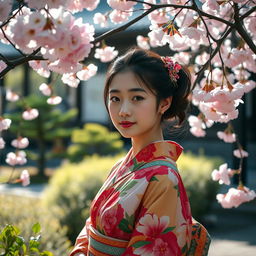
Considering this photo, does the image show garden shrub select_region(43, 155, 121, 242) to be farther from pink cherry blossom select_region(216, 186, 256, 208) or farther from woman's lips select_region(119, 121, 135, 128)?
woman's lips select_region(119, 121, 135, 128)

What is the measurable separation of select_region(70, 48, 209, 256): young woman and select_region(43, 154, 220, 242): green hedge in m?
3.43

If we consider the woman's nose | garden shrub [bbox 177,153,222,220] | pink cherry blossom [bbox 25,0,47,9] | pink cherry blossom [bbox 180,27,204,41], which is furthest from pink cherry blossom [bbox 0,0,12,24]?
garden shrub [bbox 177,153,222,220]

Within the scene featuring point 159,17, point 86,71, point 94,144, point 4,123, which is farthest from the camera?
point 94,144

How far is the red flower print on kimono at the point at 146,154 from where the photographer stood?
2.03 m

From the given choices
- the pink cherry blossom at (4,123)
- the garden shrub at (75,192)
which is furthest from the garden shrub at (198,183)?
the pink cherry blossom at (4,123)

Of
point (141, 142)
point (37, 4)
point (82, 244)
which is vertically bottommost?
point (82, 244)

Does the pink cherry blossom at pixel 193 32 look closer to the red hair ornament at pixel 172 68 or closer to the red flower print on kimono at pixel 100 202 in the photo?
the red hair ornament at pixel 172 68

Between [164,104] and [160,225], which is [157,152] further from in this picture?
[160,225]

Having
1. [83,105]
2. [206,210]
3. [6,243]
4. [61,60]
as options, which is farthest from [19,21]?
[83,105]

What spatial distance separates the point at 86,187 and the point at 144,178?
4202mm

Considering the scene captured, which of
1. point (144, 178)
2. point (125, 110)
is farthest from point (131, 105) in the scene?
point (144, 178)

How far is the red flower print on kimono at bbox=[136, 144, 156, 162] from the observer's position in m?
2.03

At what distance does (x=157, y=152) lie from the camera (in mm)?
2035

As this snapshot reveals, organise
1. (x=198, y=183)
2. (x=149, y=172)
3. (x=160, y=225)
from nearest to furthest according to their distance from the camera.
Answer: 1. (x=160, y=225)
2. (x=149, y=172)
3. (x=198, y=183)
